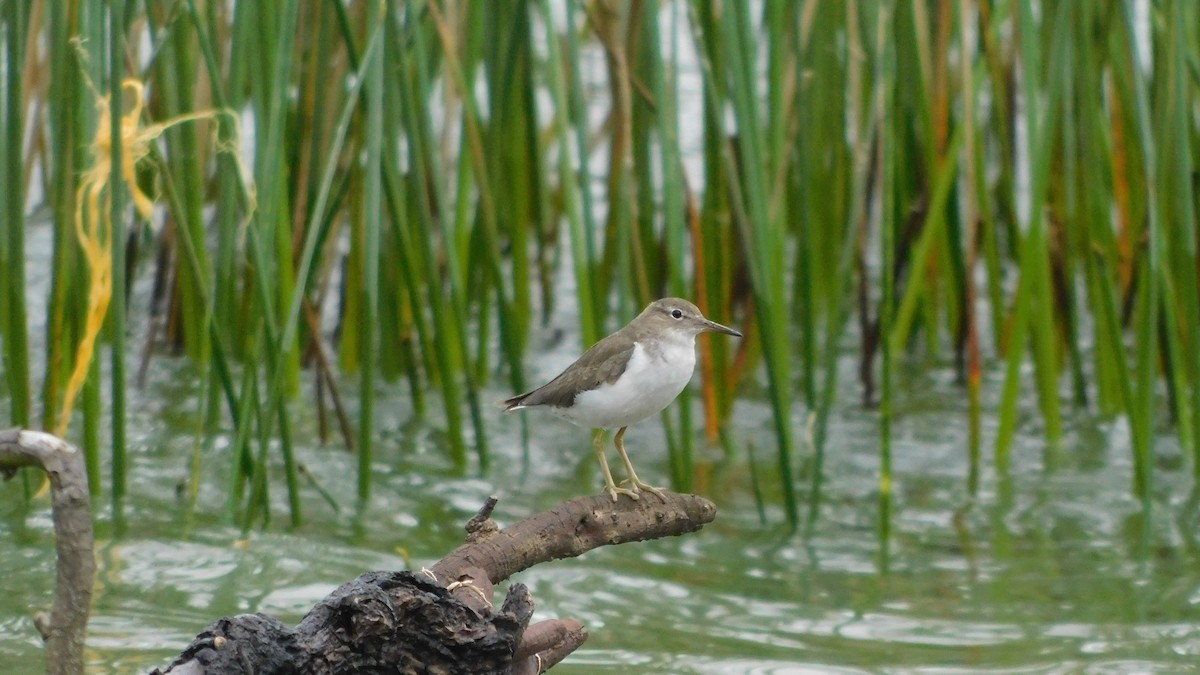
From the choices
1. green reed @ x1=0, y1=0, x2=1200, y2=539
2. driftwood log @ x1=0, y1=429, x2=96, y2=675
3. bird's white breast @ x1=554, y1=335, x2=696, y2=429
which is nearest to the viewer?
driftwood log @ x1=0, y1=429, x2=96, y2=675

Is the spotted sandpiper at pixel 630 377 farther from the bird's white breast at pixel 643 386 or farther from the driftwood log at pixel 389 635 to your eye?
the driftwood log at pixel 389 635

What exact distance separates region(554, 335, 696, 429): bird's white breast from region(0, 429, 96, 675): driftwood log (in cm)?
120

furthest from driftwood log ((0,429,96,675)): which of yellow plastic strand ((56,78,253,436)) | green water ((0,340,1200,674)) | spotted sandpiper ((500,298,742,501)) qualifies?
yellow plastic strand ((56,78,253,436))

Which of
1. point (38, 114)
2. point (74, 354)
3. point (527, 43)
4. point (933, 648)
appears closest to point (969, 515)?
point (933, 648)

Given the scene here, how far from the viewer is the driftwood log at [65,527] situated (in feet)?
5.54

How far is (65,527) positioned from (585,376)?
4.22 feet

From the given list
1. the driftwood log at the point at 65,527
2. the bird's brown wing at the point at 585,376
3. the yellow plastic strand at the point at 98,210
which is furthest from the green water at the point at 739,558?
the driftwood log at the point at 65,527

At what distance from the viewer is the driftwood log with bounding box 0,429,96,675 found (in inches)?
66.5

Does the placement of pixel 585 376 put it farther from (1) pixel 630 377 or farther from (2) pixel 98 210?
(2) pixel 98 210

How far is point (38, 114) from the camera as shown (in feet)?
16.7

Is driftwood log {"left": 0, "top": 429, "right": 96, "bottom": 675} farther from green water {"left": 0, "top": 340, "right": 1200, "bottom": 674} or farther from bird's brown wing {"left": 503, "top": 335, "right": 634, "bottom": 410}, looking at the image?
green water {"left": 0, "top": 340, "right": 1200, "bottom": 674}

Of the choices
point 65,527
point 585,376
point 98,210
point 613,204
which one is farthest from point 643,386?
point 613,204

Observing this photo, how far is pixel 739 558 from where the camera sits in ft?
13.8

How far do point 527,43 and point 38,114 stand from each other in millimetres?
2010
